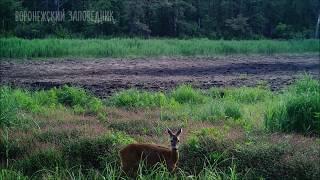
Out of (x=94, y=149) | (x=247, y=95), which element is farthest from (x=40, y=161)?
(x=247, y=95)

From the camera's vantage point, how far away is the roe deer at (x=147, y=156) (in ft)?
24.9

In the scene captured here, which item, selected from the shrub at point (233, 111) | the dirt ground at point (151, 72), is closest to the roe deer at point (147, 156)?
the shrub at point (233, 111)

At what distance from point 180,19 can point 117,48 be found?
17583 millimetres

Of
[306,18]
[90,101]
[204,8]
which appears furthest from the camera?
[306,18]

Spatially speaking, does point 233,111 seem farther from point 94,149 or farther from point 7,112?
point 7,112

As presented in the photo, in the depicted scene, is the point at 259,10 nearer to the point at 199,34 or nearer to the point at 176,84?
the point at 199,34

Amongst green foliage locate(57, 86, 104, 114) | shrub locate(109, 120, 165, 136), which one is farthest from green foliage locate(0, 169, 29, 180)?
green foliage locate(57, 86, 104, 114)

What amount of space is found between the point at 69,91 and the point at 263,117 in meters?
5.11

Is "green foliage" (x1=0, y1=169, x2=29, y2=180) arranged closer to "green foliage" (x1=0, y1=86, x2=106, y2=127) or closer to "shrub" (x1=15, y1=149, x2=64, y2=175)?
"shrub" (x1=15, y1=149, x2=64, y2=175)

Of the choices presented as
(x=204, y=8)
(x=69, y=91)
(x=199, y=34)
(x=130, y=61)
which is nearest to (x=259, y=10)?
(x=204, y=8)

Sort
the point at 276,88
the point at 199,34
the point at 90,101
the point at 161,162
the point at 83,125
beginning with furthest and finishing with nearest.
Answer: the point at 199,34 → the point at 276,88 → the point at 90,101 → the point at 83,125 → the point at 161,162

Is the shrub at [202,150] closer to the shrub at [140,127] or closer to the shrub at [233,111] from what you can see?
the shrub at [140,127]

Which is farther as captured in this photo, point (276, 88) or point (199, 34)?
point (199, 34)

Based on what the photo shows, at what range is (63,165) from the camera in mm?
8430
